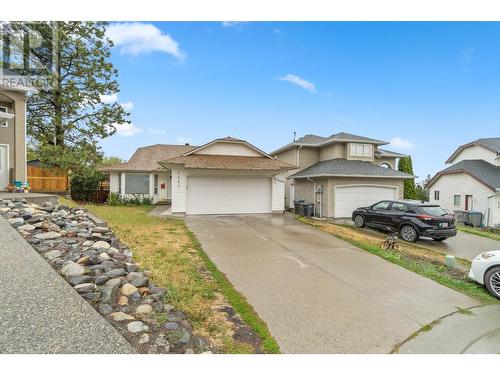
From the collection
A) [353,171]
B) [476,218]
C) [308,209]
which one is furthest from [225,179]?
[476,218]

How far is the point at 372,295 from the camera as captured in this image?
4488 millimetres

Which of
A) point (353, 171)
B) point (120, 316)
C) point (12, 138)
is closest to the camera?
point (120, 316)

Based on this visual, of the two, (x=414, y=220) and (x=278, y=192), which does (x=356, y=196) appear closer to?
(x=278, y=192)

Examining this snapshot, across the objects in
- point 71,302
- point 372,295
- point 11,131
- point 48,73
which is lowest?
point 372,295

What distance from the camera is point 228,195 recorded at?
1448 centimetres

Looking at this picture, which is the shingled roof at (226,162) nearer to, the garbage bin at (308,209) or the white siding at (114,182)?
the garbage bin at (308,209)

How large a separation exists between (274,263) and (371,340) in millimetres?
3033

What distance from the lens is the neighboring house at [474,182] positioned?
687 inches

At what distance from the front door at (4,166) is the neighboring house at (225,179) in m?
6.45

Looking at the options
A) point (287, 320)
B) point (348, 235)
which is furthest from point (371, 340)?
point (348, 235)

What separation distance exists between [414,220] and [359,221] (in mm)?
2805

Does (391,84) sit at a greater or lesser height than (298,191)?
greater

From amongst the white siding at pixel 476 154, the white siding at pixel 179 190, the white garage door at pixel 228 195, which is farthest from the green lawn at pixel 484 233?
the white siding at pixel 179 190

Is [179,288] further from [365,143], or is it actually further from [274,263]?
[365,143]
